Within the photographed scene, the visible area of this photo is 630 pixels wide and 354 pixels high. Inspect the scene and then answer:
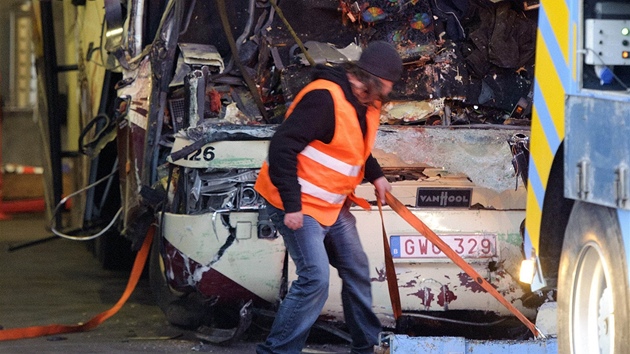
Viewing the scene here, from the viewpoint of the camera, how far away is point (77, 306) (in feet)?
22.9

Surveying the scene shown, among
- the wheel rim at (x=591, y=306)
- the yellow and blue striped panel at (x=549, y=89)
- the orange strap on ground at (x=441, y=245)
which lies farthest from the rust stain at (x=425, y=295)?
the wheel rim at (x=591, y=306)

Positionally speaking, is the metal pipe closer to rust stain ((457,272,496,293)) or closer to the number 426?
the number 426

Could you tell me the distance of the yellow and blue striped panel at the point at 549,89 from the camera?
11.4 feet

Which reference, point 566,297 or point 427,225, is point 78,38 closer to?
point 427,225

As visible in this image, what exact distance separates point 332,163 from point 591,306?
62.4 inches

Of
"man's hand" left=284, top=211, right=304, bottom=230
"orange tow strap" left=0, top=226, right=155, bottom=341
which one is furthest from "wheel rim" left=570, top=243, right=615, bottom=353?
"orange tow strap" left=0, top=226, right=155, bottom=341

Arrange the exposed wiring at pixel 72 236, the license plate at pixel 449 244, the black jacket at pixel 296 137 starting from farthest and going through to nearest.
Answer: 1. the exposed wiring at pixel 72 236
2. the license plate at pixel 449 244
3. the black jacket at pixel 296 137

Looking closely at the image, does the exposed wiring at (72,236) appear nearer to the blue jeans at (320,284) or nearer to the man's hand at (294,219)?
the blue jeans at (320,284)

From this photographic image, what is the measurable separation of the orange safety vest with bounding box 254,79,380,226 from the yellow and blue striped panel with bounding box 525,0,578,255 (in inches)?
41.3

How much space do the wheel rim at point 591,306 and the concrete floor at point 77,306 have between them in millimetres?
2271

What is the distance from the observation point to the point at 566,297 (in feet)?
11.6

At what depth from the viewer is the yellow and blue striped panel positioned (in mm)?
3467

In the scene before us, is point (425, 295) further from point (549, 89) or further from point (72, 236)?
point (72, 236)

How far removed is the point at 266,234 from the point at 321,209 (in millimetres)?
559
